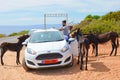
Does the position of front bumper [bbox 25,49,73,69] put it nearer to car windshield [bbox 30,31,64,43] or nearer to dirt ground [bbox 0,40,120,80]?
dirt ground [bbox 0,40,120,80]

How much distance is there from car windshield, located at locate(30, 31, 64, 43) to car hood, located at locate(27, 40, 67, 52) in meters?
0.48

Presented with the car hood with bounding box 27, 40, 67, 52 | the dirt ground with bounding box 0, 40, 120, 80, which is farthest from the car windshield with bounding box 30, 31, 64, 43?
the dirt ground with bounding box 0, 40, 120, 80

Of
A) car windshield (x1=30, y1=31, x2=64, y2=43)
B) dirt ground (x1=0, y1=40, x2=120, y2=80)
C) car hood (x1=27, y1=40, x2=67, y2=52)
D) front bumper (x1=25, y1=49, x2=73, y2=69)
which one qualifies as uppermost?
car windshield (x1=30, y1=31, x2=64, y2=43)

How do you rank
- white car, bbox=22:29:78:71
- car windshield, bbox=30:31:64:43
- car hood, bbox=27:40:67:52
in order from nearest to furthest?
white car, bbox=22:29:78:71
car hood, bbox=27:40:67:52
car windshield, bbox=30:31:64:43

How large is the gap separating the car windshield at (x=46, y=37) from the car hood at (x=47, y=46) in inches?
18.7

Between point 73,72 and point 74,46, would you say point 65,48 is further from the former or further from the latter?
point 74,46

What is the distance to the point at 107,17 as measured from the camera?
40.7 metres

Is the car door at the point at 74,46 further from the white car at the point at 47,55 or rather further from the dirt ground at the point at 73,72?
the white car at the point at 47,55

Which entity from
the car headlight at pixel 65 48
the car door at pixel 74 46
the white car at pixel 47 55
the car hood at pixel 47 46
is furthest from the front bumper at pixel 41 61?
the car door at pixel 74 46

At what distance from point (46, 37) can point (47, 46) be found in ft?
4.20

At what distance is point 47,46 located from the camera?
14.5 metres

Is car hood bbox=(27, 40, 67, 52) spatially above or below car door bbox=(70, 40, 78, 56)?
above

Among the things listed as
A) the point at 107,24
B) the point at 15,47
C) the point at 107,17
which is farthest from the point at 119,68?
the point at 107,17

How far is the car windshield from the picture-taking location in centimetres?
1550
